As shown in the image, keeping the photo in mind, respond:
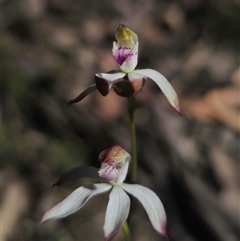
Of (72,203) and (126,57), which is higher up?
(126,57)

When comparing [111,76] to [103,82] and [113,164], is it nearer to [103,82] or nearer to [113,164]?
[103,82]

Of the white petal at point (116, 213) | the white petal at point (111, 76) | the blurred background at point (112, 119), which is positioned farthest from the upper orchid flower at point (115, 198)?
the blurred background at point (112, 119)

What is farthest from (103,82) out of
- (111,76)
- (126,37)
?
(126,37)

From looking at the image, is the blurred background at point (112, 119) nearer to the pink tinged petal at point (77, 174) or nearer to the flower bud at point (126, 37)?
the pink tinged petal at point (77, 174)

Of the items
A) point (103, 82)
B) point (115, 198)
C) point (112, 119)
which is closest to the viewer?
point (103, 82)

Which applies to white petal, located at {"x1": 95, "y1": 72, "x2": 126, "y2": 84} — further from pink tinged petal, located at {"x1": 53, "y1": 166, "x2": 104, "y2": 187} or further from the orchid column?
pink tinged petal, located at {"x1": 53, "y1": 166, "x2": 104, "y2": 187}

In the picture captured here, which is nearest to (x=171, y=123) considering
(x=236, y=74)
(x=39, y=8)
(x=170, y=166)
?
(x=170, y=166)

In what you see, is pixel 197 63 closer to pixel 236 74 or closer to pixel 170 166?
pixel 236 74
